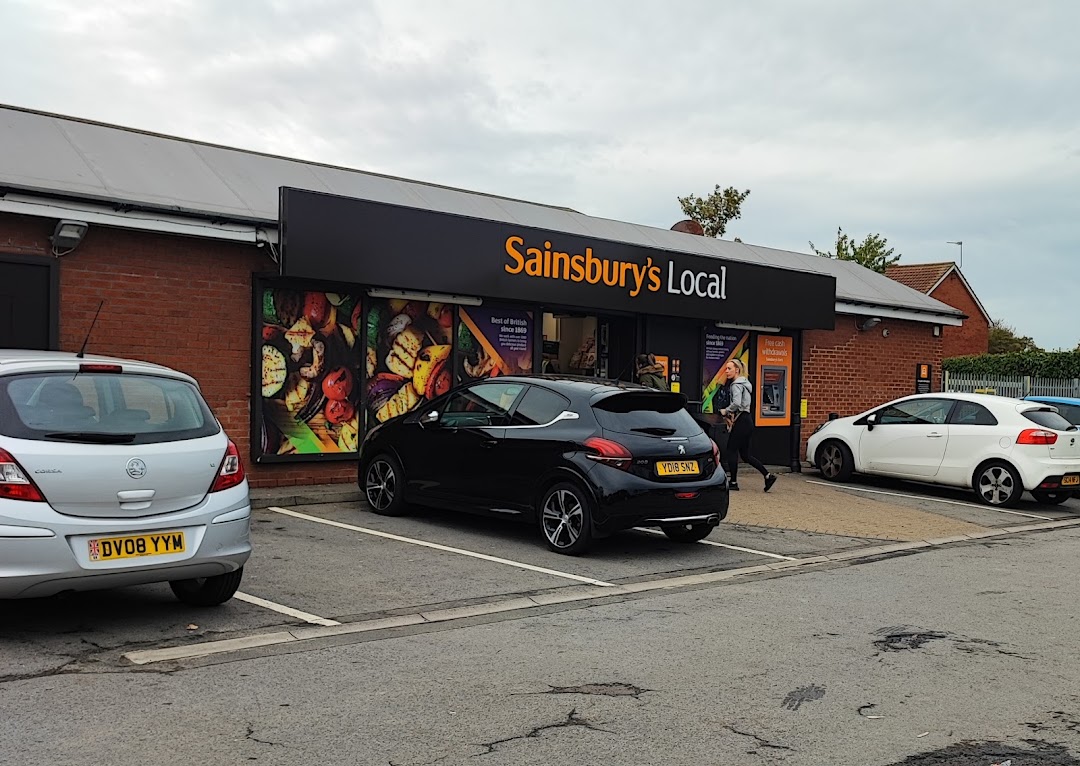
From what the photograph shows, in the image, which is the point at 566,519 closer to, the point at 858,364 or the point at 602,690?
the point at 602,690

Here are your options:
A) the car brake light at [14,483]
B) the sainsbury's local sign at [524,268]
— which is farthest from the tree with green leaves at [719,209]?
the car brake light at [14,483]

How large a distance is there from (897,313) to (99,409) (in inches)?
675

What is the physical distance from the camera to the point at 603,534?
9.13 meters

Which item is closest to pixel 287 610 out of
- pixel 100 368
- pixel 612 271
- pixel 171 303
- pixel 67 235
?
pixel 100 368

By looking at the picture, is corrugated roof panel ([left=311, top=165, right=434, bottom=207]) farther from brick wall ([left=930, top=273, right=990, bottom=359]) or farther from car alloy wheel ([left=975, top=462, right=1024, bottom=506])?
brick wall ([left=930, top=273, right=990, bottom=359])

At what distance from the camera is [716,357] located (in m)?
17.6

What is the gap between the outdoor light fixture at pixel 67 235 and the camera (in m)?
10.5

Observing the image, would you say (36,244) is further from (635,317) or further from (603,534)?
(635,317)

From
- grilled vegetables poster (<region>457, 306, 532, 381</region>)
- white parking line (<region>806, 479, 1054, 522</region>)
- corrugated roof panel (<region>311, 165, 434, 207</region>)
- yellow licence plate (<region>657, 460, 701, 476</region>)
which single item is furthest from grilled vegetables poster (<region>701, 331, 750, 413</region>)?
yellow licence plate (<region>657, 460, 701, 476</region>)

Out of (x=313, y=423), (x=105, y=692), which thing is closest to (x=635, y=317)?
(x=313, y=423)

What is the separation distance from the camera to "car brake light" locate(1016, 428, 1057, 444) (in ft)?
45.2

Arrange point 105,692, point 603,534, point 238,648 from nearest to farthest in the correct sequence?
point 105,692 < point 238,648 < point 603,534

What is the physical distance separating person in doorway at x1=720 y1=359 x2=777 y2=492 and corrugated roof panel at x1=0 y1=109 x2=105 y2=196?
Answer: 829 cm

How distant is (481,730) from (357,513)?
6887 mm
